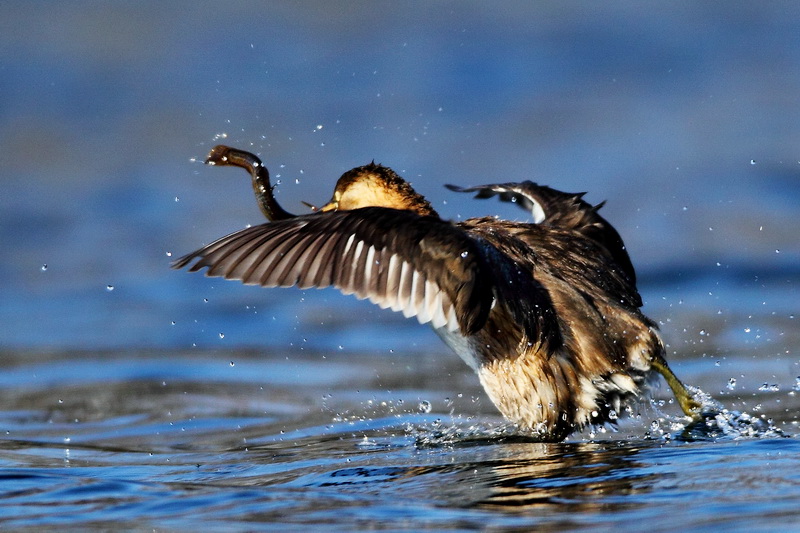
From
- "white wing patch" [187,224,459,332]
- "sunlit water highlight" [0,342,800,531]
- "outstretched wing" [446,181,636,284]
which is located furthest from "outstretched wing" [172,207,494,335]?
"outstretched wing" [446,181,636,284]

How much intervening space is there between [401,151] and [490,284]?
24.8 ft

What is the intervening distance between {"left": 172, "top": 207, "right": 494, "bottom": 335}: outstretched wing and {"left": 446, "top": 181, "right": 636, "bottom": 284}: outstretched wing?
1409mm

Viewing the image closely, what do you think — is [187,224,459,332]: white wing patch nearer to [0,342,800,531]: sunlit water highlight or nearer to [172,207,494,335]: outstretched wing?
[172,207,494,335]: outstretched wing

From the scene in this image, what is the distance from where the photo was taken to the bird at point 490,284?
6.37 meters

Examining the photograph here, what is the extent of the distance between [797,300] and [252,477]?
610 centimetres

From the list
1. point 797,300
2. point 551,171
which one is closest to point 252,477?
point 797,300

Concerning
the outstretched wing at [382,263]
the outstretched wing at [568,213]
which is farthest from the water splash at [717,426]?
the outstretched wing at [382,263]

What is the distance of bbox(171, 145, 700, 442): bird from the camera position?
20.9 ft

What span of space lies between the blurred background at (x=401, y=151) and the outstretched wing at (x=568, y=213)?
2.16m

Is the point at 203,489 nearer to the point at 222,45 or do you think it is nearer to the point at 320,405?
the point at 320,405

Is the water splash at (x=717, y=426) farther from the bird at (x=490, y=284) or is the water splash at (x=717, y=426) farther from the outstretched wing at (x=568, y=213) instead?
the outstretched wing at (x=568, y=213)

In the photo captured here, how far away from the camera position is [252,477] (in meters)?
6.31

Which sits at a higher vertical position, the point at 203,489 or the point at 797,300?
the point at 797,300

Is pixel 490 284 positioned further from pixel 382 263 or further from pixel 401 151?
pixel 401 151
